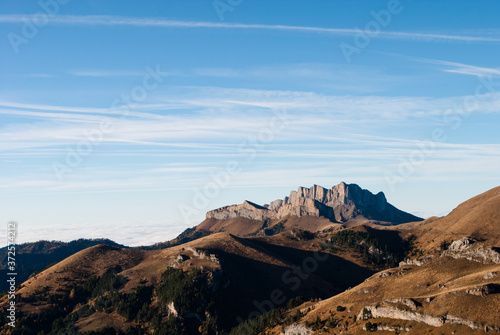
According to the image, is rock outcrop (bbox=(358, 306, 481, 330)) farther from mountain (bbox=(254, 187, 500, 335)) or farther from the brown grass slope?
the brown grass slope

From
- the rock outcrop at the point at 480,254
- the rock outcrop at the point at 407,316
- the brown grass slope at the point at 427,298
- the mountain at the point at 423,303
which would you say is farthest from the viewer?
the rock outcrop at the point at 480,254

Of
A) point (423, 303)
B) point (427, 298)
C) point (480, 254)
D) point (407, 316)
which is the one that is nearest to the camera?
point (407, 316)

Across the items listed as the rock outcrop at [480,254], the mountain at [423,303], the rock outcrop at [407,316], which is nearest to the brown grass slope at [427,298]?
the mountain at [423,303]

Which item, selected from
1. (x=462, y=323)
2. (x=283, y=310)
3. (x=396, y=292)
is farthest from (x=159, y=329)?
(x=462, y=323)

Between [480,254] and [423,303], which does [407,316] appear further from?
[480,254]

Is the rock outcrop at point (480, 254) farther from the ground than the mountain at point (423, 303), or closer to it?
farther from the ground

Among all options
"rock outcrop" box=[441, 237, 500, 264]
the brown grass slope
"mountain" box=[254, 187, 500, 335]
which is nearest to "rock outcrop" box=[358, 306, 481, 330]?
"mountain" box=[254, 187, 500, 335]

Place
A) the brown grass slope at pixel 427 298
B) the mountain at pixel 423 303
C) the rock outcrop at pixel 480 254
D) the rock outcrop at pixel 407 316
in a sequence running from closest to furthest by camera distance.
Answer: the rock outcrop at pixel 407 316
the brown grass slope at pixel 427 298
the mountain at pixel 423 303
the rock outcrop at pixel 480 254

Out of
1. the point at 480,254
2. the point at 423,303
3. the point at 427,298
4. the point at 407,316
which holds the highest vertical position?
the point at 480,254

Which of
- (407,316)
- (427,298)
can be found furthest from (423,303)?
(407,316)

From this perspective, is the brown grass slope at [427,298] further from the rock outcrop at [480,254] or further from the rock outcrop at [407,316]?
the rock outcrop at [480,254]

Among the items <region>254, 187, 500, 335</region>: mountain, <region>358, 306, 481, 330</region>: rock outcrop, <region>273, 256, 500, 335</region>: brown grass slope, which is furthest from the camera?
<region>254, 187, 500, 335</region>: mountain

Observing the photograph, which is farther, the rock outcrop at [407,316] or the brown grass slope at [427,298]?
the brown grass slope at [427,298]

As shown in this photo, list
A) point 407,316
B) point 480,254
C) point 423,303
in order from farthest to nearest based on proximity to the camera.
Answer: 1. point 480,254
2. point 423,303
3. point 407,316
